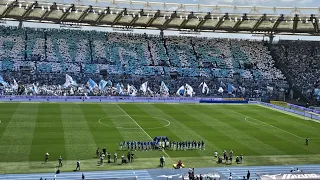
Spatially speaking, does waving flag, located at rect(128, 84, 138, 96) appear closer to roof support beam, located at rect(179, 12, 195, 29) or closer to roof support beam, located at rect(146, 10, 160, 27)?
roof support beam, located at rect(146, 10, 160, 27)

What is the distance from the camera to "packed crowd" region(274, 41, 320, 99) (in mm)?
67188

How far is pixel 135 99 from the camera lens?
58188 millimetres

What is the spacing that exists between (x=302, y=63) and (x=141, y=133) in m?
47.3

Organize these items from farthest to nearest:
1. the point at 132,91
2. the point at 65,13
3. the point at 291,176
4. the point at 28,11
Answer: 1. the point at 65,13
2. the point at 28,11
3. the point at 132,91
4. the point at 291,176

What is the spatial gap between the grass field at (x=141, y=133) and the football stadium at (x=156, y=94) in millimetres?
136

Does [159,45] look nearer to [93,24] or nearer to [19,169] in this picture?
[93,24]

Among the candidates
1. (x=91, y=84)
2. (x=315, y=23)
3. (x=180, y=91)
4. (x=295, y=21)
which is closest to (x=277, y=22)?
(x=295, y=21)

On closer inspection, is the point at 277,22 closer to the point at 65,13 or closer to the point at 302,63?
the point at 302,63

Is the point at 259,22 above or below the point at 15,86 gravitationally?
above

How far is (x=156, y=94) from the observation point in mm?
61406

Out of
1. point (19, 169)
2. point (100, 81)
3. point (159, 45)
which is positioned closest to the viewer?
point (19, 169)

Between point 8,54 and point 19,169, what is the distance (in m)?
Answer: 41.9

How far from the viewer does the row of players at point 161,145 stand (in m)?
30.9

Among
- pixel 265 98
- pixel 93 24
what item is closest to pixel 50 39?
pixel 93 24
